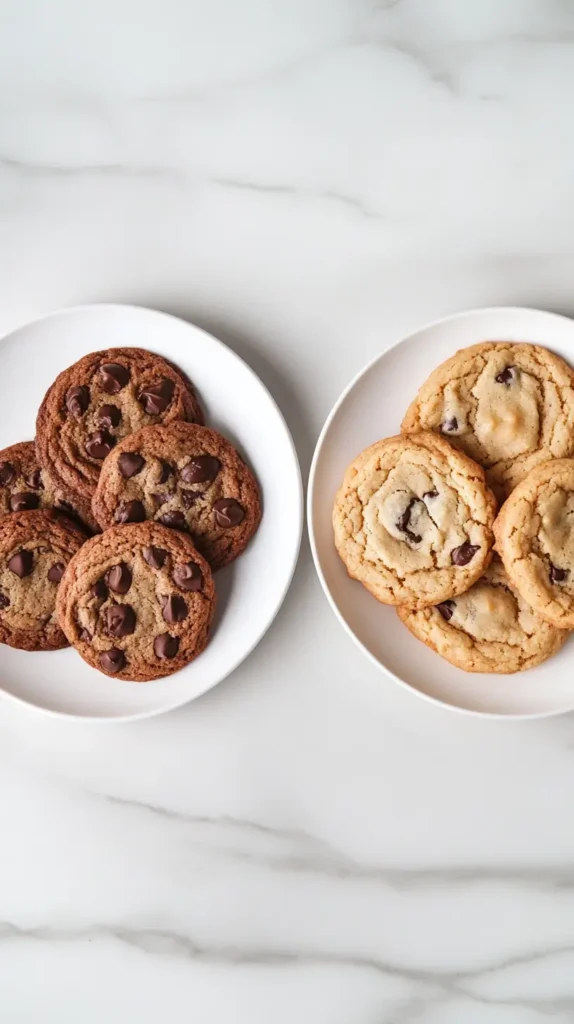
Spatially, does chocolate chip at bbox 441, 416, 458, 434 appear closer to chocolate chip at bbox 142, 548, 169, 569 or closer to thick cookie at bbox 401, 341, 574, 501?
thick cookie at bbox 401, 341, 574, 501

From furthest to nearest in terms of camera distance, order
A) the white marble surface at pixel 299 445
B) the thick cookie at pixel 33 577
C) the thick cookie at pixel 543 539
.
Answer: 1. the white marble surface at pixel 299 445
2. the thick cookie at pixel 33 577
3. the thick cookie at pixel 543 539

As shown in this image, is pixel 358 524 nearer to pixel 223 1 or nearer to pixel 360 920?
pixel 360 920

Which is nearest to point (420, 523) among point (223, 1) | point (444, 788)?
point (444, 788)

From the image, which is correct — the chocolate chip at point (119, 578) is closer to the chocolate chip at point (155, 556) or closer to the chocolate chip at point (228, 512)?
the chocolate chip at point (155, 556)

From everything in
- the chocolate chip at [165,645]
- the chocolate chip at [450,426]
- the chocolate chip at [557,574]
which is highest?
the chocolate chip at [450,426]

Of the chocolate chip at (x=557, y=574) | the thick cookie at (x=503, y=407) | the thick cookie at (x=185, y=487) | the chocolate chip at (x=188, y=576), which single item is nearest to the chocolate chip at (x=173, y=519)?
the thick cookie at (x=185, y=487)

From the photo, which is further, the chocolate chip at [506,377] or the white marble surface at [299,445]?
the white marble surface at [299,445]

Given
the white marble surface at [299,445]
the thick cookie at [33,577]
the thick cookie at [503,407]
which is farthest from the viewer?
the white marble surface at [299,445]
